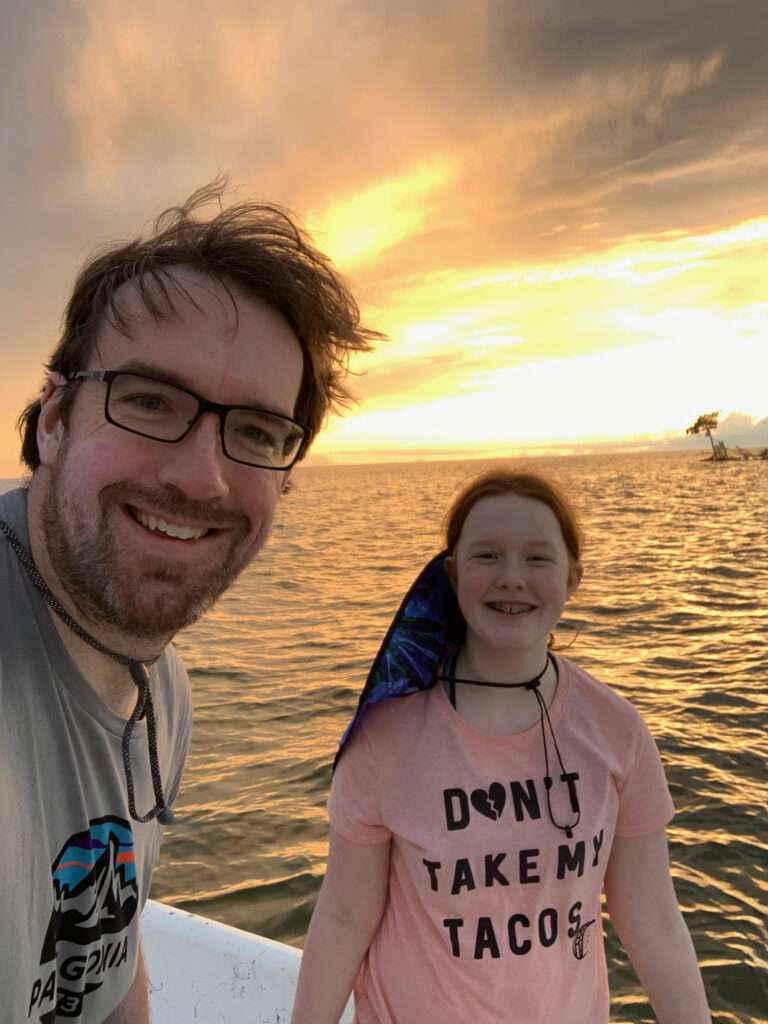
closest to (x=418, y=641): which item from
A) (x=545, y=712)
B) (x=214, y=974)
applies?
(x=545, y=712)

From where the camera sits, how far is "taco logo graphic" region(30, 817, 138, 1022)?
1487mm

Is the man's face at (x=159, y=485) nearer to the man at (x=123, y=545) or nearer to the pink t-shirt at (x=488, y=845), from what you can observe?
the man at (x=123, y=545)

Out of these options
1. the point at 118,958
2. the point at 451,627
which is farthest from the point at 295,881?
the point at 451,627

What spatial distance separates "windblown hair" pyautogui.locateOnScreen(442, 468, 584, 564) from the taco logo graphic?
45.1 inches

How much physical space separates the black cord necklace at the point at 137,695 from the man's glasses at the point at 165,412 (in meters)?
0.38

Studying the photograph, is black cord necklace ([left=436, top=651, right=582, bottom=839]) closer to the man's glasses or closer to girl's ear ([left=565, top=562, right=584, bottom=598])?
girl's ear ([left=565, top=562, right=584, bottom=598])

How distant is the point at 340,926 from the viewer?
5.83ft

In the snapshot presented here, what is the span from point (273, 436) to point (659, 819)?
143 cm

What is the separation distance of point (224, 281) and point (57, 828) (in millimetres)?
1386

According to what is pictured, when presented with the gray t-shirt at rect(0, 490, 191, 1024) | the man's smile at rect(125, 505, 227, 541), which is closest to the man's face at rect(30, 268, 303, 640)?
the man's smile at rect(125, 505, 227, 541)

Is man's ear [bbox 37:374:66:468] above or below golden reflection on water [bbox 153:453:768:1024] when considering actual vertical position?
above

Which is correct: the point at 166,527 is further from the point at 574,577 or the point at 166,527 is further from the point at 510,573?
the point at 574,577

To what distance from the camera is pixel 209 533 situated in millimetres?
1841

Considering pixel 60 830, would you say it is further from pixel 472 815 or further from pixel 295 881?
pixel 295 881
